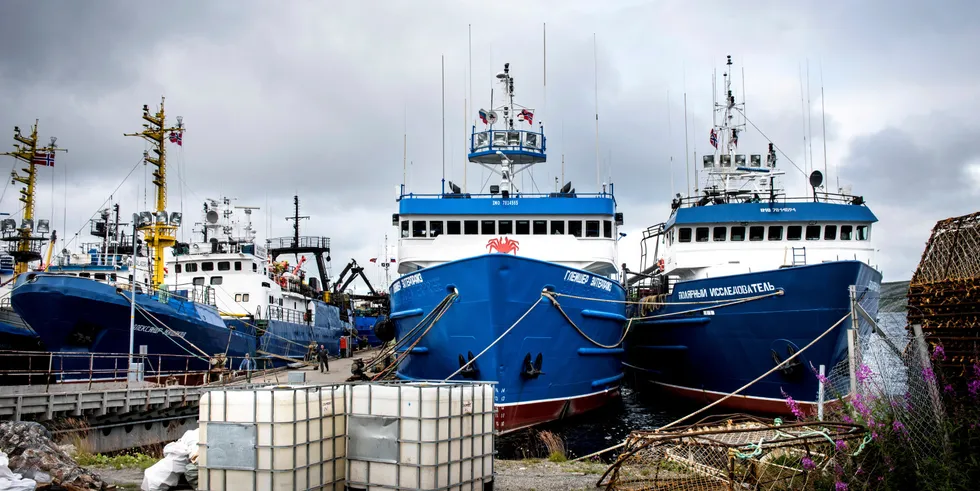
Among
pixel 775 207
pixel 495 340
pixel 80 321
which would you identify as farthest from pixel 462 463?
pixel 80 321

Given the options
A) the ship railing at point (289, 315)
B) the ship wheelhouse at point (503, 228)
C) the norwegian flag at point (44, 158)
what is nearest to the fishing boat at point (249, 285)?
the ship railing at point (289, 315)

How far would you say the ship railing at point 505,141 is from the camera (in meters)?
20.8

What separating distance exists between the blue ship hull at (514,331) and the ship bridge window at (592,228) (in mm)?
2385

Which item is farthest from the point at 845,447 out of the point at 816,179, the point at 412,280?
the point at 816,179

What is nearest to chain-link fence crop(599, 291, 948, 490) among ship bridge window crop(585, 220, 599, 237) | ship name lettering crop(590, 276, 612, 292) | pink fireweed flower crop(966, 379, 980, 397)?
pink fireweed flower crop(966, 379, 980, 397)

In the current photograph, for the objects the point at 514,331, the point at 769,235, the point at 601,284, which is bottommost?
the point at 514,331

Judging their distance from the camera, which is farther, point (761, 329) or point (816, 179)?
point (816, 179)

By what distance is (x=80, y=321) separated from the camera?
1983cm

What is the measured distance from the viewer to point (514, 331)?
43.7 feet

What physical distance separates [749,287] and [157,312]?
16.5 meters

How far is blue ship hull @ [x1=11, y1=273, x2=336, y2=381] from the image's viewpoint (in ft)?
63.7

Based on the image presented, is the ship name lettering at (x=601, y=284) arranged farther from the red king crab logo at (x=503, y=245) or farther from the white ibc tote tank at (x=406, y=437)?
the white ibc tote tank at (x=406, y=437)

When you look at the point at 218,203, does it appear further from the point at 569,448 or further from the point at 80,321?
the point at 569,448

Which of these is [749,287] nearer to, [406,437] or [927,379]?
[927,379]
